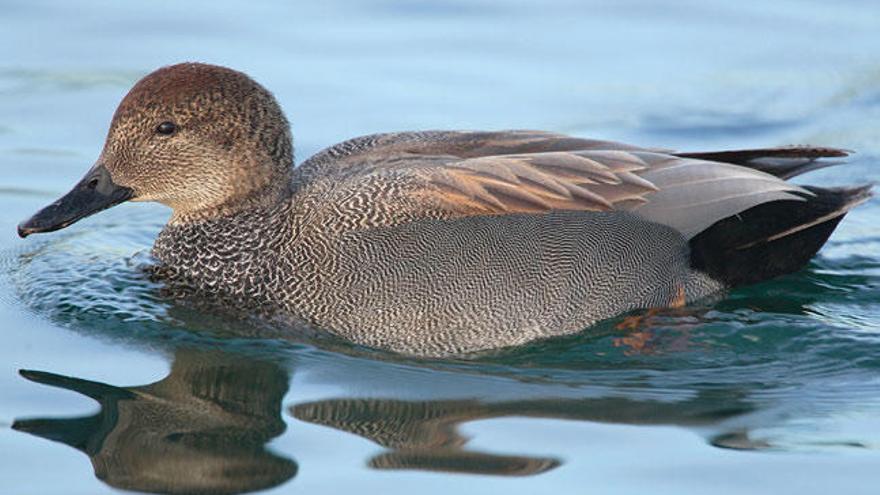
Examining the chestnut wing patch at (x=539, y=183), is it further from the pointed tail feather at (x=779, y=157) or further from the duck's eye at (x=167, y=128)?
the duck's eye at (x=167, y=128)

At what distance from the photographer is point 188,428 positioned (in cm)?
619

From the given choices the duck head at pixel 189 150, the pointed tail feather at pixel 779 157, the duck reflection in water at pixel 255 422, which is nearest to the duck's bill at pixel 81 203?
the duck head at pixel 189 150

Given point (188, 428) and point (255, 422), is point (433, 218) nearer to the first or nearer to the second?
point (255, 422)

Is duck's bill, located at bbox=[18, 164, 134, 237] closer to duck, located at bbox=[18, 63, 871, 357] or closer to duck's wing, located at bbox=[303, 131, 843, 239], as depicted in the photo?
duck, located at bbox=[18, 63, 871, 357]

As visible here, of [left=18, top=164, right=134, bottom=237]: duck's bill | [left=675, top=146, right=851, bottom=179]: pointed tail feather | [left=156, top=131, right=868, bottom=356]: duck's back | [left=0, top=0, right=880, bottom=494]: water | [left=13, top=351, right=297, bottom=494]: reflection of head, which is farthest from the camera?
[left=675, top=146, right=851, bottom=179]: pointed tail feather

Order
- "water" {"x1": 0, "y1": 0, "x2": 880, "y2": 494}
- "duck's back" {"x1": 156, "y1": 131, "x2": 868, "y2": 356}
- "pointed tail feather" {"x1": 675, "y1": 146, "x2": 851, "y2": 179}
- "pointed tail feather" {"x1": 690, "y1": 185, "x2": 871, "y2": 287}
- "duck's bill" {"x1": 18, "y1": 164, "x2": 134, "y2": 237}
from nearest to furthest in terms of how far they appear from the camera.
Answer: "water" {"x1": 0, "y1": 0, "x2": 880, "y2": 494}, "duck's back" {"x1": 156, "y1": 131, "x2": 868, "y2": 356}, "duck's bill" {"x1": 18, "y1": 164, "x2": 134, "y2": 237}, "pointed tail feather" {"x1": 690, "y1": 185, "x2": 871, "y2": 287}, "pointed tail feather" {"x1": 675, "y1": 146, "x2": 851, "y2": 179}

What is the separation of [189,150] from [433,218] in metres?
1.20

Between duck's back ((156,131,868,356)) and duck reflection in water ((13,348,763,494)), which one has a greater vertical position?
duck's back ((156,131,868,356))

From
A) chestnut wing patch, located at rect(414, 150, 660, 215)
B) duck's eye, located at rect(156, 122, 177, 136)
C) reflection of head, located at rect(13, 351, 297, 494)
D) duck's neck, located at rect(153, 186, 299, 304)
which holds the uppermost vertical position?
duck's eye, located at rect(156, 122, 177, 136)

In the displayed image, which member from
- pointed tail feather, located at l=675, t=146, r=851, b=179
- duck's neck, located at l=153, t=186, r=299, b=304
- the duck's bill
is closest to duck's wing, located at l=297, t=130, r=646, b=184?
duck's neck, located at l=153, t=186, r=299, b=304

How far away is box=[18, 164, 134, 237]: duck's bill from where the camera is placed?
730cm

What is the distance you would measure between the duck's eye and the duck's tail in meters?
2.41

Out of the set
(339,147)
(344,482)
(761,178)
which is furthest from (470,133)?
(344,482)

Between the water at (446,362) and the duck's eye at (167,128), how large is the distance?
765mm
